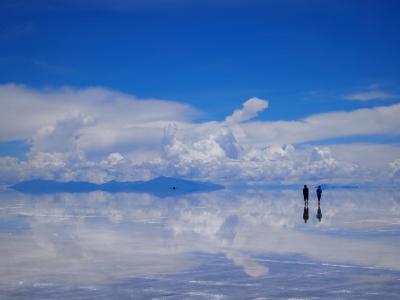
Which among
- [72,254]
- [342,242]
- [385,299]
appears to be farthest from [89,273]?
[342,242]

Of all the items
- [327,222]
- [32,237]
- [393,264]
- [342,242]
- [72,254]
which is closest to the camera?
Answer: [393,264]

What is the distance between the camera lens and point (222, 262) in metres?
20.3

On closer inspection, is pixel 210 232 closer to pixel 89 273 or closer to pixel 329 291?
pixel 89 273

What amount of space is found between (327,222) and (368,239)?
1002cm

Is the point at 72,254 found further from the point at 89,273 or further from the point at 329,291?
the point at 329,291

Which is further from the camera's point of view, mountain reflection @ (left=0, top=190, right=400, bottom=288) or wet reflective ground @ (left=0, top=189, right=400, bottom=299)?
mountain reflection @ (left=0, top=190, right=400, bottom=288)

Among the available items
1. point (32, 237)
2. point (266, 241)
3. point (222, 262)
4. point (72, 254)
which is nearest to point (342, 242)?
point (266, 241)

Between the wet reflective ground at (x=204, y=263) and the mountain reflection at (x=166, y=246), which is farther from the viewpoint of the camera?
the mountain reflection at (x=166, y=246)

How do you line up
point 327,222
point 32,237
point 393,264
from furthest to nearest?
point 327,222 → point 32,237 → point 393,264

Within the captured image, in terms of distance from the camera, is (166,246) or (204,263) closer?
(204,263)

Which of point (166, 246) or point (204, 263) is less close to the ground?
point (166, 246)

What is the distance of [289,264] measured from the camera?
775 inches

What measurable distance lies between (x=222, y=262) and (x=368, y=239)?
10.7 meters

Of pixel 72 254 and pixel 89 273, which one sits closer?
pixel 89 273
